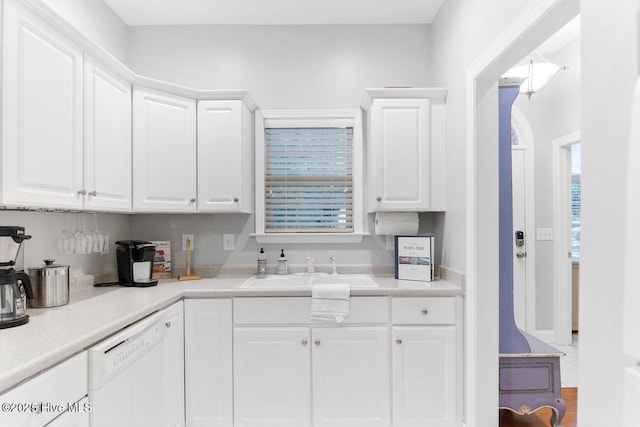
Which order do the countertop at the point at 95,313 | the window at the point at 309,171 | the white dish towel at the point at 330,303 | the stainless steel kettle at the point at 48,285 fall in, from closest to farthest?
the countertop at the point at 95,313
the stainless steel kettle at the point at 48,285
the white dish towel at the point at 330,303
the window at the point at 309,171

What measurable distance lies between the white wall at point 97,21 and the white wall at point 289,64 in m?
0.13

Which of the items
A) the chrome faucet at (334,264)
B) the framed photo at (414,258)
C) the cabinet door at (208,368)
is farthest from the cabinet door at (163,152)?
the framed photo at (414,258)

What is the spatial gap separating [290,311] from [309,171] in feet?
3.76

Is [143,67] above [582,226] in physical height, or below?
above

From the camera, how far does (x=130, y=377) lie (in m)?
1.61

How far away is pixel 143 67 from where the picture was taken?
2.91 m

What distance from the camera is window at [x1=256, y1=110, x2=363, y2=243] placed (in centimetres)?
292

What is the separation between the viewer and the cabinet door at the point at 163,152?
7.89ft

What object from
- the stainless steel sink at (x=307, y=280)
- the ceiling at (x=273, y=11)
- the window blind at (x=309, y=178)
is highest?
the ceiling at (x=273, y=11)

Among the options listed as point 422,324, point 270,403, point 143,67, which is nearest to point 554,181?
point 422,324

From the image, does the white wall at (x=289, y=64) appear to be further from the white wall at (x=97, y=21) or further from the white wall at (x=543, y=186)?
the white wall at (x=543, y=186)

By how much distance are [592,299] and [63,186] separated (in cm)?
206

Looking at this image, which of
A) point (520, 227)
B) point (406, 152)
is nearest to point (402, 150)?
point (406, 152)

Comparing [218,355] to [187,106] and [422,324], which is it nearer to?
[422,324]
